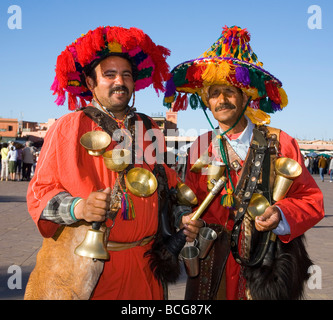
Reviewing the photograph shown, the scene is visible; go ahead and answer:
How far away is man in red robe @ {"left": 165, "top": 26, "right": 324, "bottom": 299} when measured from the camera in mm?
2711

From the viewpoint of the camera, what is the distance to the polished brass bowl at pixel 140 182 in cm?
231

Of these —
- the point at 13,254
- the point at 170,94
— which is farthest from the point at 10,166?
the point at 170,94

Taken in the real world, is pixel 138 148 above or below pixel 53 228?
above

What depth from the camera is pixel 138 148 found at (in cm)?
263

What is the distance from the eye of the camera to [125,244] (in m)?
2.44

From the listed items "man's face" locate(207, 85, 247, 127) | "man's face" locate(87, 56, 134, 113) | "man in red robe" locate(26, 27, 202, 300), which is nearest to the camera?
"man in red robe" locate(26, 27, 202, 300)

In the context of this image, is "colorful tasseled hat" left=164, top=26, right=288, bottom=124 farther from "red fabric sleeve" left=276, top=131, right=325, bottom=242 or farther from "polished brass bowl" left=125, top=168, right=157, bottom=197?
"polished brass bowl" left=125, top=168, right=157, bottom=197

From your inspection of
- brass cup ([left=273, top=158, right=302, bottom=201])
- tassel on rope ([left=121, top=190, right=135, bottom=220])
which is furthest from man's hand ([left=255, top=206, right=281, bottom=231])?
tassel on rope ([left=121, top=190, right=135, bottom=220])

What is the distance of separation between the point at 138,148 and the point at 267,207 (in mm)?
906

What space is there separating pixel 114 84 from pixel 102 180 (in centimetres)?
63

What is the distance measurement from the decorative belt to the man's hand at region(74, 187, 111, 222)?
0.36 metres

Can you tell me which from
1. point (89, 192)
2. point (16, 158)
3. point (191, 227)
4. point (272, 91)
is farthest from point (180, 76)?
point (16, 158)

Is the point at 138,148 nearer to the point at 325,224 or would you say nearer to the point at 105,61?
the point at 105,61

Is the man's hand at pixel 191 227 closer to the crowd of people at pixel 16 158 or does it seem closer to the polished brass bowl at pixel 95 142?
the polished brass bowl at pixel 95 142
